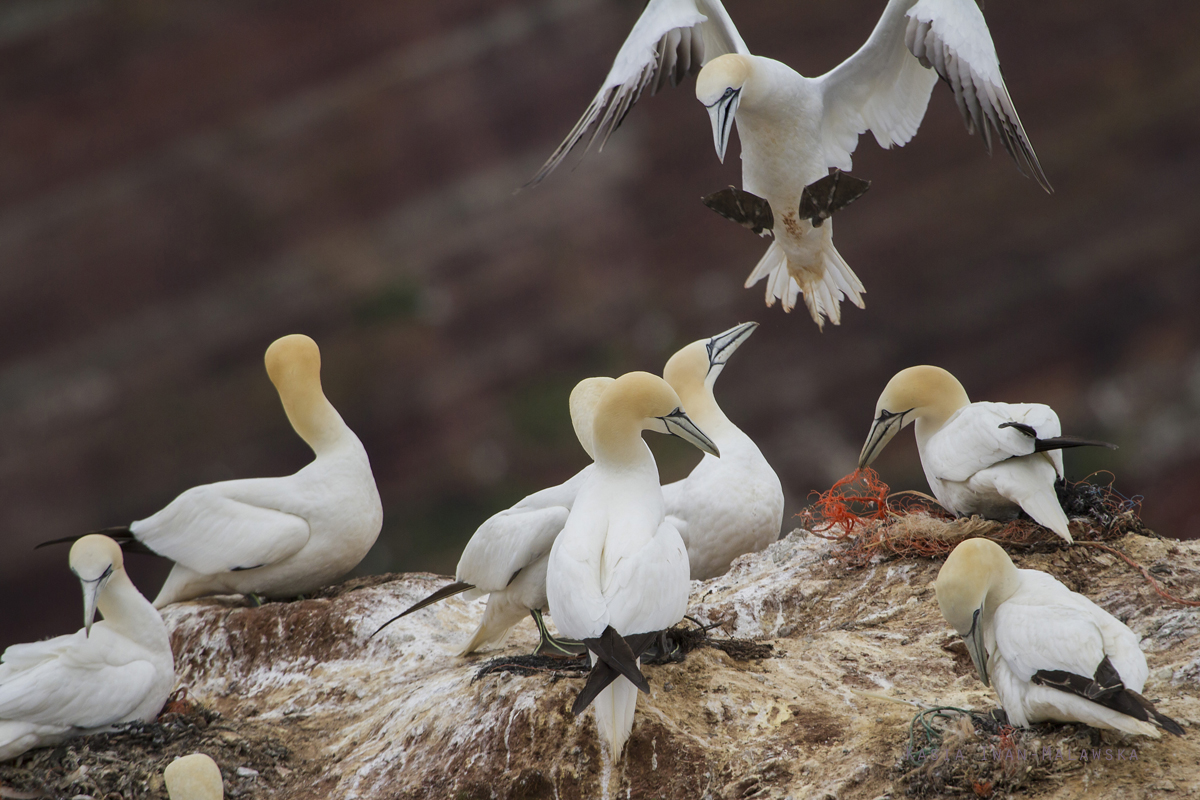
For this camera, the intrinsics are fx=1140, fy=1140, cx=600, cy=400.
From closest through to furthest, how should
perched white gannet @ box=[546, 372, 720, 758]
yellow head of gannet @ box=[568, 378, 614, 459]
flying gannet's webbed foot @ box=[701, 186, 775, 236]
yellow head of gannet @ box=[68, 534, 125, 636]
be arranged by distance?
perched white gannet @ box=[546, 372, 720, 758] < yellow head of gannet @ box=[68, 534, 125, 636] < yellow head of gannet @ box=[568, 378, 614, 459] < flying gannet's webbed foot @ box=[701, 186, 775, 236]

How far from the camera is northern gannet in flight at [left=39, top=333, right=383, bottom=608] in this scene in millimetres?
5477

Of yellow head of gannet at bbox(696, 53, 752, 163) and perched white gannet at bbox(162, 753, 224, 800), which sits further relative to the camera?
yellow head of gannet at bbox(696, 53, 752, 163)

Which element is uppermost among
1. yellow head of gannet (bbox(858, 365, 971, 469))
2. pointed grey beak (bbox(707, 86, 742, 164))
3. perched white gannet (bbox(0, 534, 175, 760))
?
pointed grey beak (bbox(707, 86, 742, 164))

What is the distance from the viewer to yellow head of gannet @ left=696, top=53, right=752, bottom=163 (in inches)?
178

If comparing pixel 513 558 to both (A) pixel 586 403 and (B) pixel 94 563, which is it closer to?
(A) pixel 586 403

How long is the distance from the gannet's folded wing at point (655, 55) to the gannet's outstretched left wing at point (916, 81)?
602 mm

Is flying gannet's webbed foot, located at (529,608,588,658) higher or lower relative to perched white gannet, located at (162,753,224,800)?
lower

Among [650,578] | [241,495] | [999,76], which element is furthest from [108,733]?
[999,76]

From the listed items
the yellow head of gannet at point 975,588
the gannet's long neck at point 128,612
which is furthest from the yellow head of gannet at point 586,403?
the gannet's long neck at point 128,612

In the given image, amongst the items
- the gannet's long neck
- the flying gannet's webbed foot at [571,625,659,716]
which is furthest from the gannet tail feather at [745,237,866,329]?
the gannet's long neck

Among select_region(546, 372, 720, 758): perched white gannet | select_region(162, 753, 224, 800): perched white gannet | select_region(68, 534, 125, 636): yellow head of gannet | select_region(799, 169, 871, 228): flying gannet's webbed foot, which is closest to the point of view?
select_region(546, 372, 720, 758): perched white gannet

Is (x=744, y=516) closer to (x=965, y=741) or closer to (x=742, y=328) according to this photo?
(x=742, y=328)

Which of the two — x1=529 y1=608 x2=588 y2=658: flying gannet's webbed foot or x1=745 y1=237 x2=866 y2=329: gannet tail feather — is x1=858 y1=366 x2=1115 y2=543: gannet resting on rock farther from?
x1=529 y1=608 x2=588 y2=658: flying gannet's webbed foot

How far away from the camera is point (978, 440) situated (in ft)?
15.8
